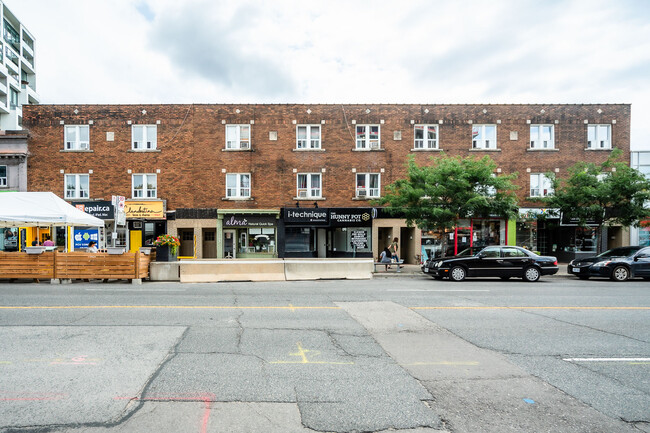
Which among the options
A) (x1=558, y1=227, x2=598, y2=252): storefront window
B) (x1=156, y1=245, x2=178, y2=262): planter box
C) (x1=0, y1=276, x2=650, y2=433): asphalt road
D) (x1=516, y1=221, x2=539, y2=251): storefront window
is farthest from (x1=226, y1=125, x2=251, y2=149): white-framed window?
(x1=558, y1=227, x2=598, y2=252): storefront window

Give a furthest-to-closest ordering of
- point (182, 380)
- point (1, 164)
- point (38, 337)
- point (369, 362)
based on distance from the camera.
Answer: point (1, 164) → point (38, 337) → point (369, 362) → point (182, 380)

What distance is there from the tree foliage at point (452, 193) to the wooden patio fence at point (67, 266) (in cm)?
1258

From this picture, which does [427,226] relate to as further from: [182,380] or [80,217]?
[182,380]

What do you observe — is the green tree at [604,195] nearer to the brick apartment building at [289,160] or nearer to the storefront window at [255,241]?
the brick apartment building at [289,160]

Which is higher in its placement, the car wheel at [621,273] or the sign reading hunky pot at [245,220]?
the sign reading hunky pot at [245,220]

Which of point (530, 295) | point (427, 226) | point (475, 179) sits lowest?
point (530, 295)

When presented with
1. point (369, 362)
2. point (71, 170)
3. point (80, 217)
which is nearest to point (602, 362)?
point (369, 362)

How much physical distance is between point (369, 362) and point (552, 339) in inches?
143

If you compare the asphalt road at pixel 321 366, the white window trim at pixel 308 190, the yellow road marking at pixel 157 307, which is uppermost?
the white window trim at pixel 308 190

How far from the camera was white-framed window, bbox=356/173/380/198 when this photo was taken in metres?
25.3

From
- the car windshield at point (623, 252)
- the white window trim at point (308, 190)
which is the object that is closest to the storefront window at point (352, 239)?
the white window trim at point (308, 190)

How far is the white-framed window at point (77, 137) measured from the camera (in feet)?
81.1

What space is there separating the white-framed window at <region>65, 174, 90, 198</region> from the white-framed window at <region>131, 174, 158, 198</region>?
9.25 ft

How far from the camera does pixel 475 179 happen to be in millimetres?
19578
